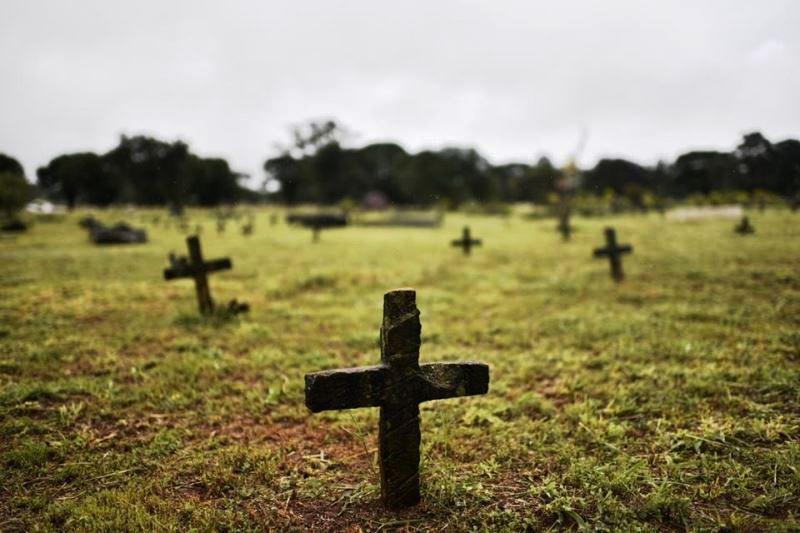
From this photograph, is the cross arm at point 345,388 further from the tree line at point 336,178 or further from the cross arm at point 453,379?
the tree line at point 336,178

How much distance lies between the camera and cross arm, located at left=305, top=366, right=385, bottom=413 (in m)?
1.95

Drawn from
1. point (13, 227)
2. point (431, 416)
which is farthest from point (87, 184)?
point (431, 416)

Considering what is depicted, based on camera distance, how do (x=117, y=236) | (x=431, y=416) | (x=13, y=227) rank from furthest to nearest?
(x=13, y=227)
(x=117, y=236)
(x=431, y=416)

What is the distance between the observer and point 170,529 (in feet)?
6.56

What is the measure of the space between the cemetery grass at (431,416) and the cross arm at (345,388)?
25.9 inches

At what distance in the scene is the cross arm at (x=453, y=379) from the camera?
2109mm

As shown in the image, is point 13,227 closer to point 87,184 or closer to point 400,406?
point 400,406

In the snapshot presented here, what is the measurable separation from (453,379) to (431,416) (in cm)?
129

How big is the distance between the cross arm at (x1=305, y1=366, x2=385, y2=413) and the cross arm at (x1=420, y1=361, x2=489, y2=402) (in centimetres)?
26

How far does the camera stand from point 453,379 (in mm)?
2170

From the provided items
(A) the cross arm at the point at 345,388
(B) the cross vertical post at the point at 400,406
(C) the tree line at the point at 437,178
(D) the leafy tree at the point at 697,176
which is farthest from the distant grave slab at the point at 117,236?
(C) the tree line at the point at 437,178

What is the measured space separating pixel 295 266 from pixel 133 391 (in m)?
7.69

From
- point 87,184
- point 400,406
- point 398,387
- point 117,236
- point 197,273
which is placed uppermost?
point 87,184

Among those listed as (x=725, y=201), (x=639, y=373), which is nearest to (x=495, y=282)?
(x=639, y=373)
